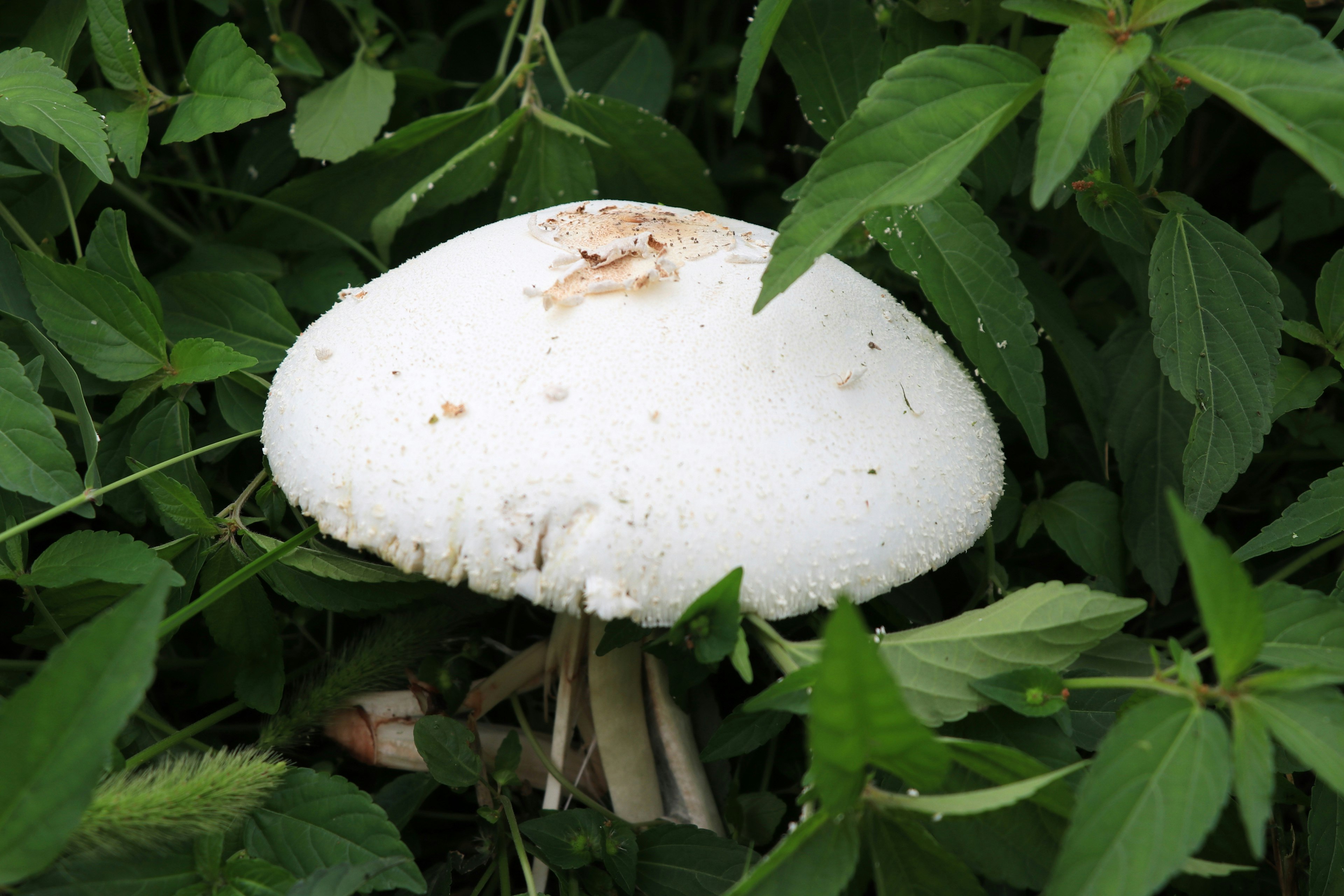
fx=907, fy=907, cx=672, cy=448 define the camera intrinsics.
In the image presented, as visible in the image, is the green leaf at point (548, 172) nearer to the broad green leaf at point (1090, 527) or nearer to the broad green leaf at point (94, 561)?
the broad green leaf at point (94, 561)

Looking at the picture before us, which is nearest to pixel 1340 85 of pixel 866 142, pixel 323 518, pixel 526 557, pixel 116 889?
pixel 866 142

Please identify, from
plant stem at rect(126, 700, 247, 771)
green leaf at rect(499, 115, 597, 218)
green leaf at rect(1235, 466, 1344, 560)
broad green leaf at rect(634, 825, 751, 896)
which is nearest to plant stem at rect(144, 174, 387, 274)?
green leaf at rect(499, 115, 597, 218)

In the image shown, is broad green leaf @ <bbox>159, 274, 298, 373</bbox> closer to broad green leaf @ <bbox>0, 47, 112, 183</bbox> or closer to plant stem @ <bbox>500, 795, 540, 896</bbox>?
broad green leaf @ <bbox>0, 47, 112, 183</bbox>

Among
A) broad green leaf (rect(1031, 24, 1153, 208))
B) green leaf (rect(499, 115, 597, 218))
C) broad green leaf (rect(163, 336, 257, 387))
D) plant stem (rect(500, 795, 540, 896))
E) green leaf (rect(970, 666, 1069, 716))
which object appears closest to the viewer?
broad green leaf (rect(1031, 24, 1153, 208))

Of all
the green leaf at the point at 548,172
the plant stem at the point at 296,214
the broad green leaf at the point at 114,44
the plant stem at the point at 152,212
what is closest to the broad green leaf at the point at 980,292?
the green leaf at the point at 548,172

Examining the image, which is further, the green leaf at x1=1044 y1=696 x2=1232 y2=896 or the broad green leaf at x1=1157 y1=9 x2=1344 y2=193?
the broad green leaf at x1=1157 y1=9 x2=1344 y2=193

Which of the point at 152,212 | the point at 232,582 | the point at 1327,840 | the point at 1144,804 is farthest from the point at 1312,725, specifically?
the point at 152,212
